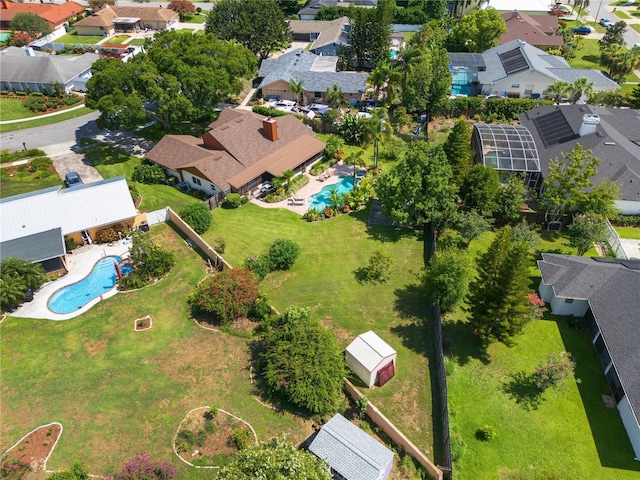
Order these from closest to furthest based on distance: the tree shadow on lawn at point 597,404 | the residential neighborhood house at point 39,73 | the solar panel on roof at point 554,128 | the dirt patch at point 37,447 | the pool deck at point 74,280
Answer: the dirt patch at point 37,447 → the tree shadow on lawn at point 597,404 → the pool deck at point 74,280 → the solar panel on roof at point 554,128 → the residential neighborhood house at point 39,73

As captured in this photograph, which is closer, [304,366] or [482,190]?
[304,366]

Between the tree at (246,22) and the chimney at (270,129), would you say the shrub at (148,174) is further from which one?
the tree at (246,22)

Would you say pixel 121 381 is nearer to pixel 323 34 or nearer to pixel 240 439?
pixel 240 439

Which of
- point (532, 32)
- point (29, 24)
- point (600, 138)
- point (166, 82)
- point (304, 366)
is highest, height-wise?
point (29, 24)

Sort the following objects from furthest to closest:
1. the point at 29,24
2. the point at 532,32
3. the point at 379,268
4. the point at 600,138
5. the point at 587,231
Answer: the point at 29,24 → the point at 532,32 → the point at 600,138 → the point at 379,268 → the point at 587,231

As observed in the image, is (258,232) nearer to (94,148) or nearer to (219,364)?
(219,364)

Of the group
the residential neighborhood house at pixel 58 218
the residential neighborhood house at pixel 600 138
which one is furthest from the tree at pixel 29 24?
Answer: the residential neighborhood house at pixel 600 138

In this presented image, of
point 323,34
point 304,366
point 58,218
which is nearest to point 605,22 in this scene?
point 323,34

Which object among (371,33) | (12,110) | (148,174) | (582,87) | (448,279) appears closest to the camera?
(448,279)
